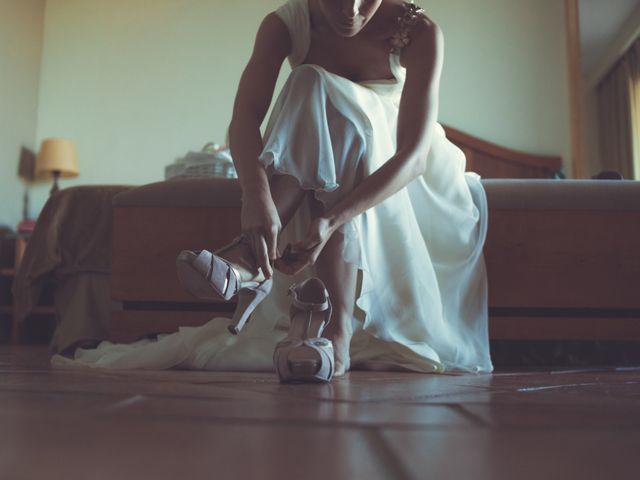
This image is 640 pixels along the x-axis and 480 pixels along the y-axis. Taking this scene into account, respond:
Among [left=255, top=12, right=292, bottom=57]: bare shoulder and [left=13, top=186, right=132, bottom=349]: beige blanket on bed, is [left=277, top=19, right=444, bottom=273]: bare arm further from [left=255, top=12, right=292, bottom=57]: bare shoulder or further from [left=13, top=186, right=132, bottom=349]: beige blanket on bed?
[left=13, top=186, right=132, bottom=349]: beige blanket on bed

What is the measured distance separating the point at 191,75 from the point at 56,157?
0.95 metres

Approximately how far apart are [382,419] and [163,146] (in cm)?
394

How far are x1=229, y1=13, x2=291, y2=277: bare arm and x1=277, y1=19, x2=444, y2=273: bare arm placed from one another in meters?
0.06

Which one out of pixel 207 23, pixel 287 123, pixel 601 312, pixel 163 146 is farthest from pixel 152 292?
pixel 207 23

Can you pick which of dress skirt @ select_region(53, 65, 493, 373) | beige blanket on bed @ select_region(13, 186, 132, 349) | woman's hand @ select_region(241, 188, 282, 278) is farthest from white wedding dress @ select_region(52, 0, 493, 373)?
beige blanket on bed @ select_region(13, 186, 132, 349)

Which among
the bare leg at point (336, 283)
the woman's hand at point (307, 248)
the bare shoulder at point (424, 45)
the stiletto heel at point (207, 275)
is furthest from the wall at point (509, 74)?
the stiletto heel at point (207, 275)

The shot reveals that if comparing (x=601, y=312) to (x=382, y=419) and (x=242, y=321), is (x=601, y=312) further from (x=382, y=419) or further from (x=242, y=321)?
(x=382, y=419)

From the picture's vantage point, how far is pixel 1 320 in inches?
136

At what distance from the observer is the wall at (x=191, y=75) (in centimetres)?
409

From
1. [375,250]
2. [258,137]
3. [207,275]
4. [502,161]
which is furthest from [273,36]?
[502,161]

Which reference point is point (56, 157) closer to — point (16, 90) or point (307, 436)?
point (16, 90)

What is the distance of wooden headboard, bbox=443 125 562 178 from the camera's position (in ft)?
13.0

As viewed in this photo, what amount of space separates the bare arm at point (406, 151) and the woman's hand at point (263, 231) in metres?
0.04

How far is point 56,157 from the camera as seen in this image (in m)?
3.99
